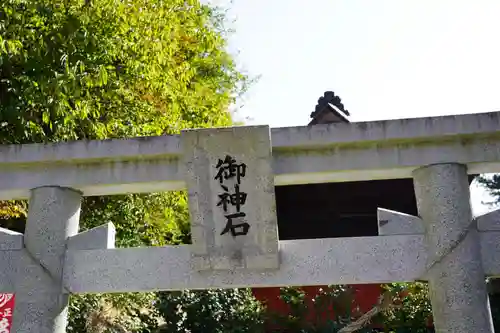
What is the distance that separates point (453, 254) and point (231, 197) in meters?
2.15

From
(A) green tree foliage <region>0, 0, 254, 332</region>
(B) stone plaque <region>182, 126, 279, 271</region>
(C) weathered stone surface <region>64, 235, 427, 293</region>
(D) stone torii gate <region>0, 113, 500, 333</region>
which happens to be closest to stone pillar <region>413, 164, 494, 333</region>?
(D) stone torii gate <region>0, 113, 500, 333</region>

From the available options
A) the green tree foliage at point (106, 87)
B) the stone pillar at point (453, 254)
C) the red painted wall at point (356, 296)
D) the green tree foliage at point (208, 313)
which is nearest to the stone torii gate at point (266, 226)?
the stone pillar at point (453, 254)

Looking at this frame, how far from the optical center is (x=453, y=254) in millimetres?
4156

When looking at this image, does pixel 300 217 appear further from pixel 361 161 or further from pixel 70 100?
pixel 361 161

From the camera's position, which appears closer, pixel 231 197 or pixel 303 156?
pixel 231 197

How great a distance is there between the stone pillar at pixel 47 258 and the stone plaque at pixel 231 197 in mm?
1412

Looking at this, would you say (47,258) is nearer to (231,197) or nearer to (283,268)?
(231,197)

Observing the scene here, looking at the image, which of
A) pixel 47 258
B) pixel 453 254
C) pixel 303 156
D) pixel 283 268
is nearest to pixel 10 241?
pixel 47 258

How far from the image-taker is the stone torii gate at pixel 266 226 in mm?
4246

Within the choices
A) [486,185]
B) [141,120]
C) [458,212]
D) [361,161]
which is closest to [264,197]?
[361,161]

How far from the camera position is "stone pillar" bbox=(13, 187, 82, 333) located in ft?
14.7

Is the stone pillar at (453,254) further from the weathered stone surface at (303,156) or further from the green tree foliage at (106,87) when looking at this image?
the green tree foliage at (106,87)

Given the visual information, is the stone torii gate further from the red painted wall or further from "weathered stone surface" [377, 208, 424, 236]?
the red painted wall

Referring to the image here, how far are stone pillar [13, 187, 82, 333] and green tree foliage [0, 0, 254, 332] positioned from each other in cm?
240
